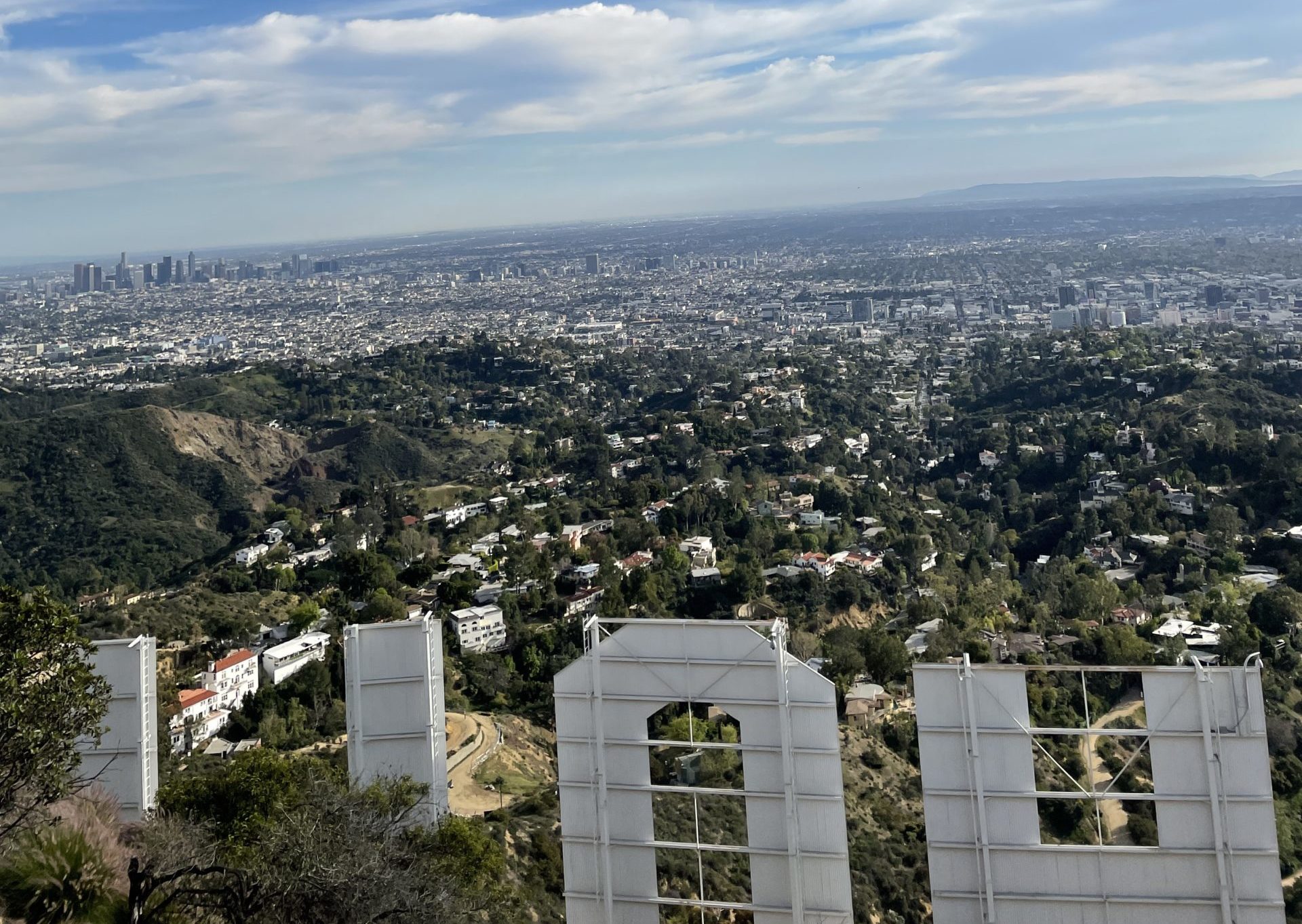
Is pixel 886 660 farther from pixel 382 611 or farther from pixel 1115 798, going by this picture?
pixel 1115 798

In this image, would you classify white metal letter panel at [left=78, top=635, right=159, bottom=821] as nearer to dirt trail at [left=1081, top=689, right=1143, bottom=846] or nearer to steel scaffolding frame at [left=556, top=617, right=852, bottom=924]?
steel scaffolding frame at [left=556, top=617, right=852, bottom=924]

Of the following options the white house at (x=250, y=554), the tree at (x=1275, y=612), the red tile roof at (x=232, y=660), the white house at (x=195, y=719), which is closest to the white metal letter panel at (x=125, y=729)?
the white house at (x=195, y=719)

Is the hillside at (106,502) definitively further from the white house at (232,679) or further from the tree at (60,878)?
the tree at (60,878)

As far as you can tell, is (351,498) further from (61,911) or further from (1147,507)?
(61,911)

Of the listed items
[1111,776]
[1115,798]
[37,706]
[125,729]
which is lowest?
[1111,776]

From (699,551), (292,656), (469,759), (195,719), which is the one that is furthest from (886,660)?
(195,719)
